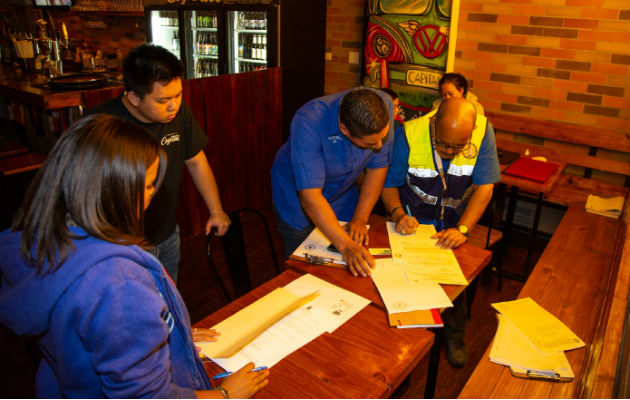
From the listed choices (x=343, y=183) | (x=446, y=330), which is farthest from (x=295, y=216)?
(x=446, y=330)

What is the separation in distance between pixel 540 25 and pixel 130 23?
6.64 m

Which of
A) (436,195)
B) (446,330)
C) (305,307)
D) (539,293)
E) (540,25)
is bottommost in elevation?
(446,330)

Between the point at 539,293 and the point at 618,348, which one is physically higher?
the point at 618,348

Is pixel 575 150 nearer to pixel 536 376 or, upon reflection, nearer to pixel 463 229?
pixel 463 229

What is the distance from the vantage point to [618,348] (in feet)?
4.75

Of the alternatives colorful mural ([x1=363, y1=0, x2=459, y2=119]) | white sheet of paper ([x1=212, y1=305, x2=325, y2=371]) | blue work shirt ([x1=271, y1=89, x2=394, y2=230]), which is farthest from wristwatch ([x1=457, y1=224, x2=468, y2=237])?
colorful mural ([x1=363, y1=0, x2=459, y2=119])

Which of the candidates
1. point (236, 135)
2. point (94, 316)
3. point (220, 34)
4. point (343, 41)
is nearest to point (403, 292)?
point (94, 316)

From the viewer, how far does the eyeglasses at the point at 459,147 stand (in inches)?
87.0

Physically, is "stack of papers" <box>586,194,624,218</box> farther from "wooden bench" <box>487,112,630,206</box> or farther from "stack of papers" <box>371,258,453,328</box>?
"stack of papers" <box>371,258,453,328</box>

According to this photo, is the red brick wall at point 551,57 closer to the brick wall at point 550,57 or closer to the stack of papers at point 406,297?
the brick wall at point 550,57

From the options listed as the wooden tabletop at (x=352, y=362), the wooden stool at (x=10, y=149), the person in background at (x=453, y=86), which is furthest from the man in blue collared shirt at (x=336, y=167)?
the wooden stool at (x=10, y=149)

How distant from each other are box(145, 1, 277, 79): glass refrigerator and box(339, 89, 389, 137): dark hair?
3.20 m

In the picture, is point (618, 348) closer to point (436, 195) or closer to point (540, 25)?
point (436, 195)

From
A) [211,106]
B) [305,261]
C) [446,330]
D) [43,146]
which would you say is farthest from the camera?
[211,106]
